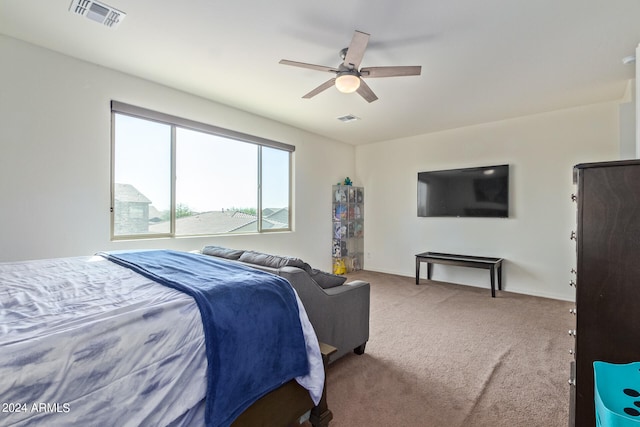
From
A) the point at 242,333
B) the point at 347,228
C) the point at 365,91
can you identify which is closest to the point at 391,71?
the point at 365,91

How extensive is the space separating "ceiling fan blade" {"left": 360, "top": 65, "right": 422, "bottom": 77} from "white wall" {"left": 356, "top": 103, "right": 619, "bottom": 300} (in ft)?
9.62

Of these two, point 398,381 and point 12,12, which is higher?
point 12,12

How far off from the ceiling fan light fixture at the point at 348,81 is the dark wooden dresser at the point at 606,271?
175 centimetres

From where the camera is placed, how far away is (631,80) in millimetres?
3135

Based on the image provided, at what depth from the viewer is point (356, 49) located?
222 cm

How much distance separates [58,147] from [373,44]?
9.86ft

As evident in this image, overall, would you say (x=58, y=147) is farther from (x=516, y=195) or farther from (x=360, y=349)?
(x=516, y=195)

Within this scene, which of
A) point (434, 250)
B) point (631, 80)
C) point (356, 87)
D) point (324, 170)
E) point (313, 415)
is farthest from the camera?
point (324, 170)

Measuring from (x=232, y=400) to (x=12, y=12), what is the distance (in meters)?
3.12

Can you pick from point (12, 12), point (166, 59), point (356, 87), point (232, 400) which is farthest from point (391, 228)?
point (12, 12)

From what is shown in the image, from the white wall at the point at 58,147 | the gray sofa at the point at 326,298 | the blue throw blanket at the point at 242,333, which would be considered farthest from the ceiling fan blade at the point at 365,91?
the white wall at the point at 58,147

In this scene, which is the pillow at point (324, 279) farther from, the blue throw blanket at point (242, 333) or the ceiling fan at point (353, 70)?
the ceiling fan at point (353, 70)

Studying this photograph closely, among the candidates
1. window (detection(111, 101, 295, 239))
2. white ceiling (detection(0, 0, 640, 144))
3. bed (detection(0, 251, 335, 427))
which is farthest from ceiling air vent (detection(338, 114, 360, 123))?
bed (detection(0, 251, 335, 427))

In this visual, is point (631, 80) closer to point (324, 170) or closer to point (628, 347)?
point (628, 347)
